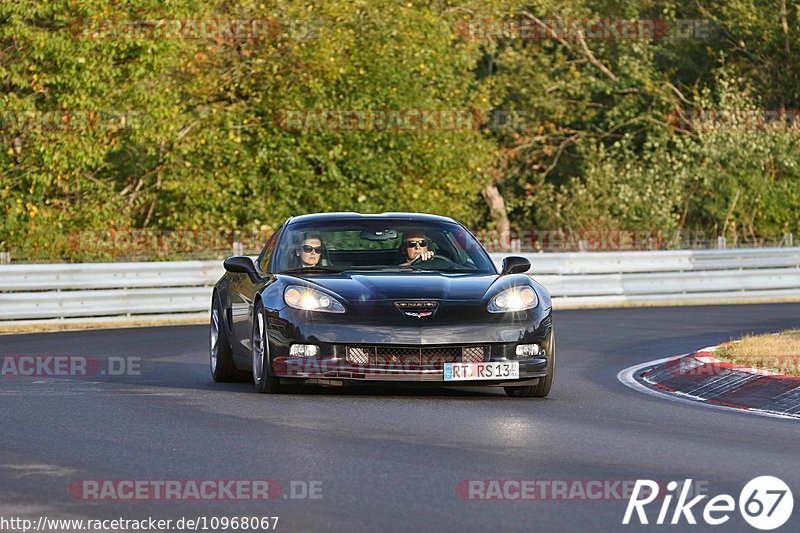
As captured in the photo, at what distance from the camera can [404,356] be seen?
40.4ft

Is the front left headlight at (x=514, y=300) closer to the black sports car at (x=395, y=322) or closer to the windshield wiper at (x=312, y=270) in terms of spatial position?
the black sports car at (x=395, y=322)

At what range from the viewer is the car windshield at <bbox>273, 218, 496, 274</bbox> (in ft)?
44.7

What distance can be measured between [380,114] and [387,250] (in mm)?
19494

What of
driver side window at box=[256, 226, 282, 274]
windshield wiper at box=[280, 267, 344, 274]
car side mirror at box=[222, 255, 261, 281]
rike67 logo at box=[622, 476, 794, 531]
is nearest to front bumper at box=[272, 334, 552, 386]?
windshield wiper at box=[280, 267, 344, 274]

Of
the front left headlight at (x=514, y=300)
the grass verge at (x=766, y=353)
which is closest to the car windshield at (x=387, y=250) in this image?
the front left headlight at (x=514, y=300)

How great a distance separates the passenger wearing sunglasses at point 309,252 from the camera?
13.6m

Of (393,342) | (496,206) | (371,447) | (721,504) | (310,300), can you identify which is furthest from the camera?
(496,206)

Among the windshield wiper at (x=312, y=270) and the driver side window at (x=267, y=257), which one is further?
the driver side window at (x=267, y=257)

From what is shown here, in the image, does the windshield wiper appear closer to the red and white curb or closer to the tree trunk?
the red and white curb

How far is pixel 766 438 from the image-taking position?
410 inches

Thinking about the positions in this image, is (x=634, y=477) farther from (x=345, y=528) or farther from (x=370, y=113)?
(x=370, y=113)

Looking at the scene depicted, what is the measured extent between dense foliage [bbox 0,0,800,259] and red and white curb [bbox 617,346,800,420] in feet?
51.1

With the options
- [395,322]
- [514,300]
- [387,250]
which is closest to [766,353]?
[514,300]

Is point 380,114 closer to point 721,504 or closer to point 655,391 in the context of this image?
point 655,391
